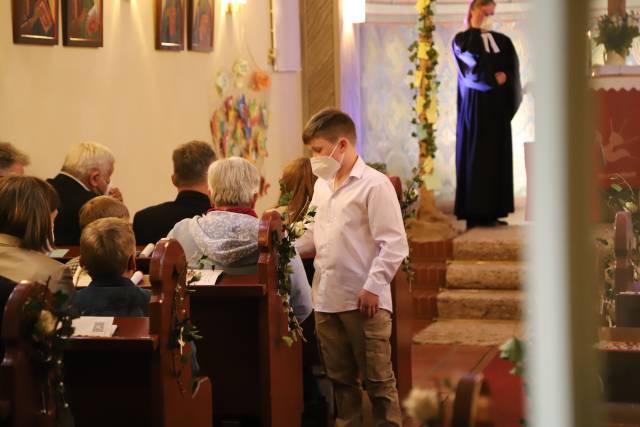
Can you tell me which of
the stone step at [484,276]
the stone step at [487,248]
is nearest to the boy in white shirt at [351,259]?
the stone step at [484,276]

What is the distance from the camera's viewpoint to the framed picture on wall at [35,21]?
6184mm

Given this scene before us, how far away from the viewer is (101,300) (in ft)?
12.3

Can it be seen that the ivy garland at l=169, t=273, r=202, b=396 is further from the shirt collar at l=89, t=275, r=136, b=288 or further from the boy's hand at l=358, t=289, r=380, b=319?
the boy's hand at l=358, t=289, r=380, b=319

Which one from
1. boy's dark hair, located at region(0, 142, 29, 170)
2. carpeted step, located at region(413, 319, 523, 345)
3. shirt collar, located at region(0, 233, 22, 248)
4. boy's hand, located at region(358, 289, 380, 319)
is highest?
boy's dark hair, located at region(0, 142, 29, 170)

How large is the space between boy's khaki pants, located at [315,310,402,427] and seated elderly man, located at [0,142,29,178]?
69.1 inches

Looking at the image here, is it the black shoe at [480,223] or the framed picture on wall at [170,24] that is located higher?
the framed picture on wall at [170,24]

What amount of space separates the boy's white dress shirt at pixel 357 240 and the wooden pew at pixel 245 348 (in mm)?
232

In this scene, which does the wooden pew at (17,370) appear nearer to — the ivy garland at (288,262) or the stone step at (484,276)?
the ivy garland at (288,262)

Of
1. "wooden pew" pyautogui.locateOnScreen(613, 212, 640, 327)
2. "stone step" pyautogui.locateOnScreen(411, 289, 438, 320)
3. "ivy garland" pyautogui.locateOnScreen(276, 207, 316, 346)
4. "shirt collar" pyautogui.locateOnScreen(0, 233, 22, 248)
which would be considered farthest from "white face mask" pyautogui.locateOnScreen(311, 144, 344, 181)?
"stone step" pyautogui.locateOnScreen(411, 289, 438, 320)

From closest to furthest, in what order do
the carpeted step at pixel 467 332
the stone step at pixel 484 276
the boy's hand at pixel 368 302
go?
the boy's hand at pixel 368 302 < the carpeted step at pixel 467 332 < the stone step at pixel 484 276

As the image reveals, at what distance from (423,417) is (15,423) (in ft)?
5.23

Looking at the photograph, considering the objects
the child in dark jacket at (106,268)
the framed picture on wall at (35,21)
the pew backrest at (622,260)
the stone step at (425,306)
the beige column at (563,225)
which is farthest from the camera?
the stone step at (425,306)

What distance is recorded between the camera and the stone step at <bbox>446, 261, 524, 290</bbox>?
915cm

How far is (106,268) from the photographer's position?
371 cm
